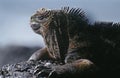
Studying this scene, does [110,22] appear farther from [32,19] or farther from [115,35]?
[32,19]

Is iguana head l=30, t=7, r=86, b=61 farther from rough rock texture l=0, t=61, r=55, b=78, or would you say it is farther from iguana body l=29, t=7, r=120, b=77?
rough rock texture l=0, t=61, r=55, b=78

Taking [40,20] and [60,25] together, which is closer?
[60,25]

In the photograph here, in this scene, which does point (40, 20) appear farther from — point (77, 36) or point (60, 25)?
point (77, 36)

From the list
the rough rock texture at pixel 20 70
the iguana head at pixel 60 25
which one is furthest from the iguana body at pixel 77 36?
the rough rock texture at pixel 20 70

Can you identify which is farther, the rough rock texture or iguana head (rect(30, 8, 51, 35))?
iguana head (rect(30, 8, 51, 35))

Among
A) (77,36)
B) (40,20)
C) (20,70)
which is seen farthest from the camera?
(40,20)

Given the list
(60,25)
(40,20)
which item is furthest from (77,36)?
(40,20)

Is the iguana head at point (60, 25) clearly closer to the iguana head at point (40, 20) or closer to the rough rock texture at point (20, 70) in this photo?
the iguana head at point (40, 20)

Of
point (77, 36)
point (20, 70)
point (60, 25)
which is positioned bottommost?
point (20, 70)

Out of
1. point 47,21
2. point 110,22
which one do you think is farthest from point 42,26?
point 110,22

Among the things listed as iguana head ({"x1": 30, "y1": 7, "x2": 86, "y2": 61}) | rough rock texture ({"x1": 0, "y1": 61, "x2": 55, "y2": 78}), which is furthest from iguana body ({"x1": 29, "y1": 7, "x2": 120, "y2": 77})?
rough rock texture ({"x1": 0, "y1": 61, "x2": 55, "y2": 78})

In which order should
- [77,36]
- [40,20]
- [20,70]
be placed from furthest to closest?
[40,20] → [77,36] → [20,70]
